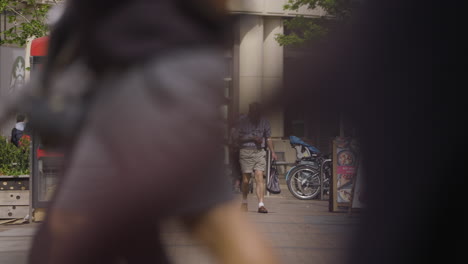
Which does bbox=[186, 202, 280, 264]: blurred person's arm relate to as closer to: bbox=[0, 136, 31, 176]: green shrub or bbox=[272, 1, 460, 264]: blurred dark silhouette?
bbox=[272, 1, 460, 264]: blurred dark silhouette

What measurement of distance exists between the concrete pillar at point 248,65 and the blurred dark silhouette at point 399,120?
4 cm

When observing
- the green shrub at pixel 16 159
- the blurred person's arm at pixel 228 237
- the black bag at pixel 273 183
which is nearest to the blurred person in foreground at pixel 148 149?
the blurred person's arm at pixel 228 237

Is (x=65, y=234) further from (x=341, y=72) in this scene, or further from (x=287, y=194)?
(x=287, y=194)

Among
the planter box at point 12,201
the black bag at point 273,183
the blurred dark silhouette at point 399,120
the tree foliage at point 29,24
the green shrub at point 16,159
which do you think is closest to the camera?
the blurred dark silhouette at point 399,120

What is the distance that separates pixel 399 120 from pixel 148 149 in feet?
1.19

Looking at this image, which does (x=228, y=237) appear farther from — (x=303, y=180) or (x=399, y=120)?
(x=303, y=180)

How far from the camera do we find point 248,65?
0.98 meters

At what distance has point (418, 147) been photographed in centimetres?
93

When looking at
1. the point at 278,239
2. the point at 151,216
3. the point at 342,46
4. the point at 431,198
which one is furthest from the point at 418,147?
the point at 278,239

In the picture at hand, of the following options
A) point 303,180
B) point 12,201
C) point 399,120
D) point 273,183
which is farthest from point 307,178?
point 399,120

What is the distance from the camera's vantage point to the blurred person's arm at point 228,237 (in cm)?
104

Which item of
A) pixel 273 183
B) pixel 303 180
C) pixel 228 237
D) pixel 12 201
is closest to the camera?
pixel 228 237

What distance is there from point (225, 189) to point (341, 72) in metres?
0.30

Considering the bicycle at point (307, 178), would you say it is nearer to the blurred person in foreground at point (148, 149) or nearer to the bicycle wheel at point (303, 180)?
the bicycle wheel at point (303, 180)
